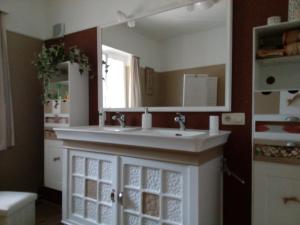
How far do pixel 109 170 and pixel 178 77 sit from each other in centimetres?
99

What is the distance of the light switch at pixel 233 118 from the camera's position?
1.74 meters

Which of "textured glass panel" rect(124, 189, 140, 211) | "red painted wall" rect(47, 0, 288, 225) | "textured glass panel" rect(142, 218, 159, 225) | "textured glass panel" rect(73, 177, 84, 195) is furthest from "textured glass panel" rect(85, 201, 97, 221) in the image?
"red painted wall" rect(47, 0, 288, 225)

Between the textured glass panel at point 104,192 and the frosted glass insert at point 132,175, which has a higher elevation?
the frosted glass insert at point 132,175

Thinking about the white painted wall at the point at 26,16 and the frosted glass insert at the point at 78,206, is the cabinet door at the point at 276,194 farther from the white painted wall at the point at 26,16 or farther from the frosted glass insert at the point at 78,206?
the white painted wall at the point at 26,16

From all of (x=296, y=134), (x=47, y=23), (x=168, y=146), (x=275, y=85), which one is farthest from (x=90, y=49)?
(x=296, y=134)

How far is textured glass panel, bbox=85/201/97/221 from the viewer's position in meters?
1.92

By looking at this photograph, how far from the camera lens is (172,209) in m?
1.52

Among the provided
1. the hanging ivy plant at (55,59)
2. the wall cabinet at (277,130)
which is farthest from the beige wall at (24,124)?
the wall cabinet at (277,130)

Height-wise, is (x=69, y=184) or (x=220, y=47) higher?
(x=220, y=47)

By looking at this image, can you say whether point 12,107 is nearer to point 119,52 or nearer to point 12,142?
point 12,142

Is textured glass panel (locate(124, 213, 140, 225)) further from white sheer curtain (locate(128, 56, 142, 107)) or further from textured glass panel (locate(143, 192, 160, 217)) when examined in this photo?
white sheer curtain (locate(128, 56, 142, 107))

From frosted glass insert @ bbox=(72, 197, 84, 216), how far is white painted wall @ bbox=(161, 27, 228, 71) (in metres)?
1.41

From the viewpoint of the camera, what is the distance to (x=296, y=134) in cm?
145

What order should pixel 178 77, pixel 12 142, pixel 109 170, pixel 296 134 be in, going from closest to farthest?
pixel 296 134
pixel 109 170
pixel 178 77
pixel 12 142
